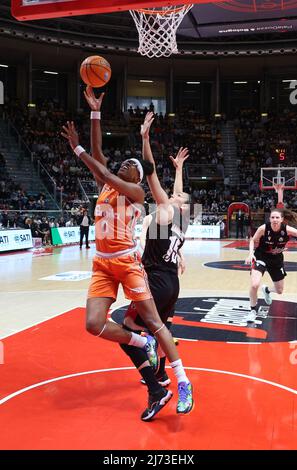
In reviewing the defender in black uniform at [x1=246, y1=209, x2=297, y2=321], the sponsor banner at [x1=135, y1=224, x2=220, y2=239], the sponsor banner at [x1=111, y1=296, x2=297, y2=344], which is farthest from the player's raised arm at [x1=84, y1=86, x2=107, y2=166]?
the sponsor banner at [x1=135, y1=224, x2=220, y2=239]

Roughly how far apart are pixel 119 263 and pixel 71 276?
8.13 m

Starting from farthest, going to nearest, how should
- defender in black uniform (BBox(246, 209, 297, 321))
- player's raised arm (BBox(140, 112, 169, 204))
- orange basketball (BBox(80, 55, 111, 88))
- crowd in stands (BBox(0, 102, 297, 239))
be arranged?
crowd in stands (BBox(0, 102, 297, 239)), defender in black uniform (BBox(246, 209, 297, 321)), orange basketball (BBox(80, 55, 111, 88)), player's raised arm (BBox(140, 112, 169, 204))

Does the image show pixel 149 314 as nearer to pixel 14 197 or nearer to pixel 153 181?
pixel 153 181

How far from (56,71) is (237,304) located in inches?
1289

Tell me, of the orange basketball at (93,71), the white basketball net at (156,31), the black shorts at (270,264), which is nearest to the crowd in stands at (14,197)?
the white basketball net at (156,31)

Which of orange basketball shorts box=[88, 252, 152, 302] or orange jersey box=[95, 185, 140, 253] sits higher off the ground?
orange jersey box=[95, 185, 140, 253]

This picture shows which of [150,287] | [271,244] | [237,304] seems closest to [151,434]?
[150,287]

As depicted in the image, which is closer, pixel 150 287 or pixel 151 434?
pixel 151 434

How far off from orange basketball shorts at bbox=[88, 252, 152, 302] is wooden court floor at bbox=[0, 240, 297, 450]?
93cm

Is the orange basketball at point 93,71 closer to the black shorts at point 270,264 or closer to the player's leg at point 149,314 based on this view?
the player's leg at point 149,314

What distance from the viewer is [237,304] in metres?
8.36

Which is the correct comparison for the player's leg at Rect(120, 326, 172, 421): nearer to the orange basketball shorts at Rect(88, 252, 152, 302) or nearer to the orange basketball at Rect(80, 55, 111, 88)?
the orange basketball shorts at Rect(88, 252, 152, 302)

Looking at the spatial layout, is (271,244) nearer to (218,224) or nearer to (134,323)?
(134,323)

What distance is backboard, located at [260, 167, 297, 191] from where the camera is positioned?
90.1 ft
